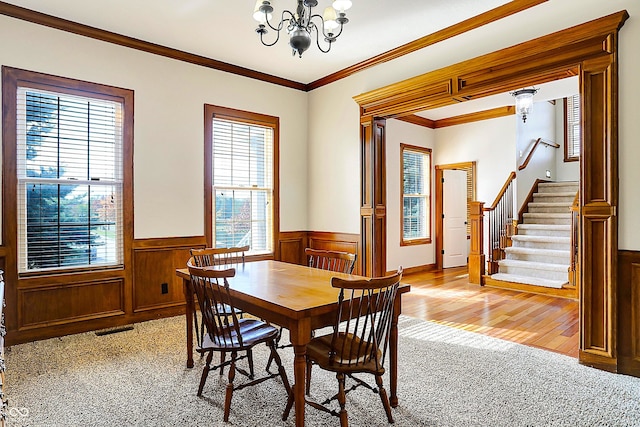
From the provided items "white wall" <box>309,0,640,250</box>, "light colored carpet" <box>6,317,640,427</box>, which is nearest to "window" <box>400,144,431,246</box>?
"white wall" <box>309,0,640,250</box>

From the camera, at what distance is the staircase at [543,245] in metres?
5.75

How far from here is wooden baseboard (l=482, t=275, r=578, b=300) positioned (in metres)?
5.20

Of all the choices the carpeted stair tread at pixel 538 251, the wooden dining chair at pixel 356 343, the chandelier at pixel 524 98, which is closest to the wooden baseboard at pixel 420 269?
the carpeted stair tread at pixel 538 251

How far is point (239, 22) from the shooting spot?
12.2ft

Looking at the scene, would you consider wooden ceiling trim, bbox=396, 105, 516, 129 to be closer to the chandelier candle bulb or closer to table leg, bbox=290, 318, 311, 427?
the chandelier candle bulb

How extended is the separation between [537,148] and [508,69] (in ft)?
15.9

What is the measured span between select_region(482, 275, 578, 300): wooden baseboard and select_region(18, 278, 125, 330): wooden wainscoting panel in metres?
5.09

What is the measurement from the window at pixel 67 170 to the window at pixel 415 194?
15.0ft

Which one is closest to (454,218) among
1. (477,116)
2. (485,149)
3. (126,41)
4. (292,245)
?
(485,149)

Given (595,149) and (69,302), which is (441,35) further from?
(69,302)

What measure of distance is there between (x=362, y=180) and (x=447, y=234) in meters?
3.54

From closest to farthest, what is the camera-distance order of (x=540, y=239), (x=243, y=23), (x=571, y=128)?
(x=243, y=23), (x=540, y=239), (x=571, y=128)

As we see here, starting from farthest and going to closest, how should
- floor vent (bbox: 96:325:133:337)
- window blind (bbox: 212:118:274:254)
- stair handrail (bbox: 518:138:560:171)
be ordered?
stair handrail (bbox: 518:138:560:171), window blind (bbox: 212:118:274:254), floor vent (bbox: 96:325:133:337)

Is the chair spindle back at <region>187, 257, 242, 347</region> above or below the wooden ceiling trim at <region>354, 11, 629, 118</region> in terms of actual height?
below
